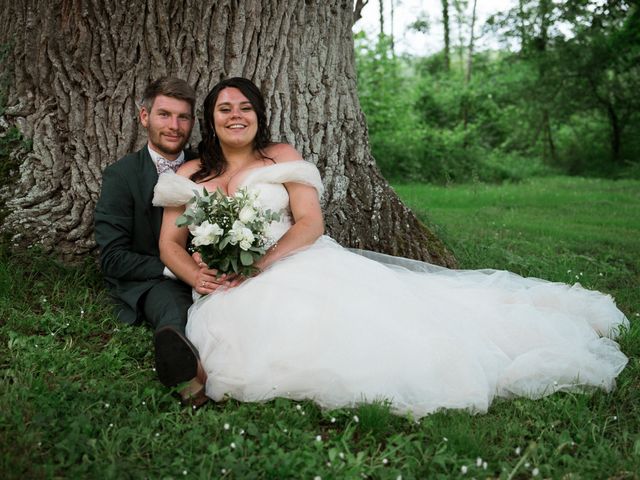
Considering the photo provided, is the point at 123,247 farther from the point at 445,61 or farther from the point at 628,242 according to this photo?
the point at 445,61

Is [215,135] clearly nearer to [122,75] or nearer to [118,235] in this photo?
[122,75]

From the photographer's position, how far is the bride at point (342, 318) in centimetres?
324

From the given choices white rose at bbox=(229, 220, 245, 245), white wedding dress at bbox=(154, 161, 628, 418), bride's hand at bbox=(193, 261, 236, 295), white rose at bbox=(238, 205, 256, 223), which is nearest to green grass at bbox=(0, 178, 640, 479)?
white wedding dress at bbox=(154, 161, 628, 418)

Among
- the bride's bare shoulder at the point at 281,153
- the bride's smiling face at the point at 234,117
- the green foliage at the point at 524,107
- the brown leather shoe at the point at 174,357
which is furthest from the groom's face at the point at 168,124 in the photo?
the green foliage at the point at 524,107

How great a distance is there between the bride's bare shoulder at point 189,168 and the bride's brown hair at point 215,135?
0.09 feet

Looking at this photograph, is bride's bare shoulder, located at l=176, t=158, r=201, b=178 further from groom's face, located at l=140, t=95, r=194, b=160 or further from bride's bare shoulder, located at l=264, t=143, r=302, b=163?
bride's bare shoulder, located at l=264, t=143, r=302, b=163

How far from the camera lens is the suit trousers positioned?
12.7ft

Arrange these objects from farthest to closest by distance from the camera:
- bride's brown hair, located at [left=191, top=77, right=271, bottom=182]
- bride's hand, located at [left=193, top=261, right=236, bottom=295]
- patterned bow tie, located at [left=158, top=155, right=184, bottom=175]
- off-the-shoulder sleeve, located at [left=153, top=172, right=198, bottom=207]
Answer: patterned bow tie, located at [left=158, top=155, right=184, bottom=175], bride's brown hair, located at [left=191, top=77, right=271, bottom=182], off-the-shoulder sleeve, located at [left=153, top=172, right=198, bottom=207], bride's hand, located at [left=193, top=261, right=236, bottom=295]

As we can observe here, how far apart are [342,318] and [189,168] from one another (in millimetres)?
1684

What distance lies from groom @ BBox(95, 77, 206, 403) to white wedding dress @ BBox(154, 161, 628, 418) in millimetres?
344

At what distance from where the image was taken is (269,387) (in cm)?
326

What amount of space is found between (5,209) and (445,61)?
22728 mm

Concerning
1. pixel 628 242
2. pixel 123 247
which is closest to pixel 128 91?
pixel 123 247

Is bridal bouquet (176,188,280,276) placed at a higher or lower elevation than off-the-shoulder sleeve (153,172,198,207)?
lower
